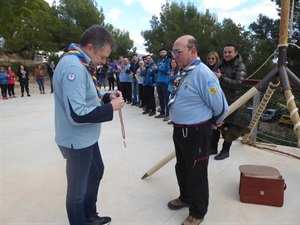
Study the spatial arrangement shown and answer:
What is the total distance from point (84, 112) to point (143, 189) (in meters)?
1.61

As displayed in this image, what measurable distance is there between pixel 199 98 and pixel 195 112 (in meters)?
0.11

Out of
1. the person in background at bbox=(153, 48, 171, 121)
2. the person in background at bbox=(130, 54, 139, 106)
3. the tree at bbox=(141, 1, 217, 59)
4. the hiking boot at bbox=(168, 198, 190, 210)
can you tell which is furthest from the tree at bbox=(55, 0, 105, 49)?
the hiking boot at bbox=(168, 198, 190, 210)

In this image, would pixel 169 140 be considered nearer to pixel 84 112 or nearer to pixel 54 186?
pixel 54 186

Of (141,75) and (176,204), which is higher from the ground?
(141,75)

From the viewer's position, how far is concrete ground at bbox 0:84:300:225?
2.46m

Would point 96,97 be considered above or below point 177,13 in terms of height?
below

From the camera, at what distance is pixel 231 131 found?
2732mm

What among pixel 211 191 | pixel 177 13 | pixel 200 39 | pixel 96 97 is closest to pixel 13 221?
pixel 96 97

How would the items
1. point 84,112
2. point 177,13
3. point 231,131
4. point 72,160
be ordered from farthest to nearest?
point 177,13 < point 231,131 < point 72,160 < point 84,112

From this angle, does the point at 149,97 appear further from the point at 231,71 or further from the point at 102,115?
the point at 102,115

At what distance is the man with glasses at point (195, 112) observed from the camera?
2070mm

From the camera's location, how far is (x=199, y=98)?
Result: 2.10 m

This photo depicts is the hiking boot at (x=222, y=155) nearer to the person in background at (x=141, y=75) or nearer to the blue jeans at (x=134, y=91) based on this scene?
the person in background at (x=141, y=75)

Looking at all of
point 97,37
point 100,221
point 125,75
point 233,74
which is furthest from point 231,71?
point 125,75
